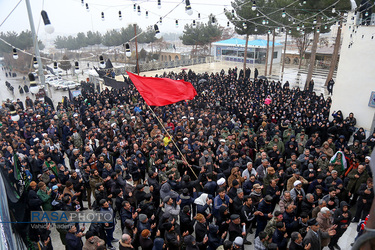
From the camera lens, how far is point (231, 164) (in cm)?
719

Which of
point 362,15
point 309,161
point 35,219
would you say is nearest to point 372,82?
point 362,15

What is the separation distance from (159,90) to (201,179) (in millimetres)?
3151

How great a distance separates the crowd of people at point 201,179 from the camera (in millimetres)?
4957

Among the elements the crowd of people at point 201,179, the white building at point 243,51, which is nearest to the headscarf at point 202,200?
the crowd of people at point 201,179

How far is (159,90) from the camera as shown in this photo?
8312mm

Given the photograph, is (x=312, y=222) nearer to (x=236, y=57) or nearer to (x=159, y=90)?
(x=159, y=90)

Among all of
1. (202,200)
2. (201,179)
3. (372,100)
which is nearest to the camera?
(202,200)

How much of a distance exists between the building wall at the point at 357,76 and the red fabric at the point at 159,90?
794 centimetres

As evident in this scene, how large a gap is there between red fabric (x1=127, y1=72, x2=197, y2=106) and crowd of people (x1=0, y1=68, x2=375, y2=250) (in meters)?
1.08

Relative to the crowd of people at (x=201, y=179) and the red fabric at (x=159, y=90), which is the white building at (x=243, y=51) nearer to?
the crowd of people at (x=201, y=179)

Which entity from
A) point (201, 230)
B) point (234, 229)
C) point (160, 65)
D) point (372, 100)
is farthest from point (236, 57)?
point (201, 230)

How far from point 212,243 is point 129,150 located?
503 cm

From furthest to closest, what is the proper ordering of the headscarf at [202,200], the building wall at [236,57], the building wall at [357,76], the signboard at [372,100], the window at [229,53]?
the window at [229,53], the building wall at [236,57], the building wall at [357,76], the signboard at [372,100], the headscarf at [202,200]

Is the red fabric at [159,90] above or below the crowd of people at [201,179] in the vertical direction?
above
